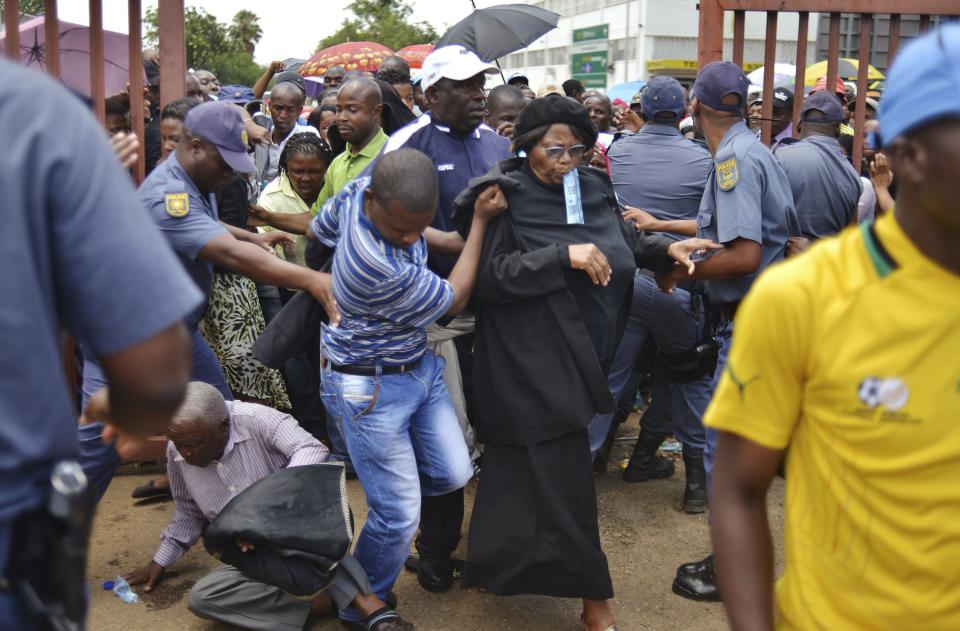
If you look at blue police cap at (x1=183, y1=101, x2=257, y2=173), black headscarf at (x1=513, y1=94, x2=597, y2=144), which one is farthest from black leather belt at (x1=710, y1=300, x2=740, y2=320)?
blue police cap at (x1=183, y1=101, x2=257, y2=173)

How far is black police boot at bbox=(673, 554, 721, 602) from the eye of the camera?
434cm

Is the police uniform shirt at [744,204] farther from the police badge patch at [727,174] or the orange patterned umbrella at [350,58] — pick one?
the orange patterned umbrella at [350,58]

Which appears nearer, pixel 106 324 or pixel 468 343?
pixel 106 324

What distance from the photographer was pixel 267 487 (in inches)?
149

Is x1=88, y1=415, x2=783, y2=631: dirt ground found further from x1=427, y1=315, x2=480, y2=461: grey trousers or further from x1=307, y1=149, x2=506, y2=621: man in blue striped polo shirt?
x1=427, y1=315, x2=480, y2=461: grey trousers

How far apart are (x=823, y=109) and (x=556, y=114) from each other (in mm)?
1953

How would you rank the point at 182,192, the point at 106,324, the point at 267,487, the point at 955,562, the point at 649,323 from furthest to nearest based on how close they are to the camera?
the point at 649,323 < the point at 182,192 < the point at 267,487 < the point at 955,562 < the point at 106,324

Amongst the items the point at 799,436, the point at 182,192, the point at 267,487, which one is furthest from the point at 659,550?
the point at 799,436

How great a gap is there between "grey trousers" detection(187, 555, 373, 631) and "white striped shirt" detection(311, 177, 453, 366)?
34.8 inches

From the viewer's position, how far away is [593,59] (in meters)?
37.7

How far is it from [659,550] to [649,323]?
48.3 inches

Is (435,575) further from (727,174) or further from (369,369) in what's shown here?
(727,174)

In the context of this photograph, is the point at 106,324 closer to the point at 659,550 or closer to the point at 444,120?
the point at 444,120

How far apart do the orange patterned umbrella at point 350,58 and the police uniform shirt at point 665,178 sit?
292 inches
